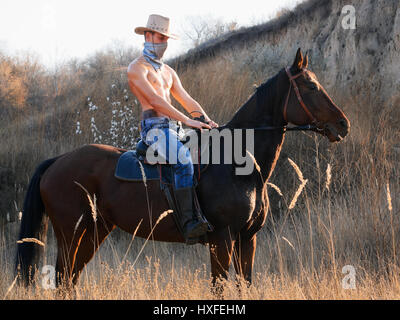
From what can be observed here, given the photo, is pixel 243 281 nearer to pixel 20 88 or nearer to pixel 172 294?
pixel 172 294

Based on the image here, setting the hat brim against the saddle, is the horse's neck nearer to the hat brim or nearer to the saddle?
the saddle

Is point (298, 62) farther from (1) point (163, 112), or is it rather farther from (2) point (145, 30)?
(2) point (145, 30)

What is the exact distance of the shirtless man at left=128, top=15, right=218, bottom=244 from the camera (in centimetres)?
454

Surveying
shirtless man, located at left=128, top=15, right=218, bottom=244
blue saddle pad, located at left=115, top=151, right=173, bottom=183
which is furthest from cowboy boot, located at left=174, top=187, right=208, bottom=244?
blue saddle pad, located at left=115, top=151, right=173, bottom=183

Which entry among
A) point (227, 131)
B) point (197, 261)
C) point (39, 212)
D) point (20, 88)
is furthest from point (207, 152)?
point (20, 88)

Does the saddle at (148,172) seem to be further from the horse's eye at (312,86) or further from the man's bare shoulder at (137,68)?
the horse's eye at (312,86)

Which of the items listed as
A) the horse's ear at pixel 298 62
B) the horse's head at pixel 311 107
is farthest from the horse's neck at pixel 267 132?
the horse's ear at pixel 298 62

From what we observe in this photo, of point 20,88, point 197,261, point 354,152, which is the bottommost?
point 197,261

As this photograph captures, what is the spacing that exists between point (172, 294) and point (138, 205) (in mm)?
1002

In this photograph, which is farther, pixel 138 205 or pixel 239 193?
pixel 138 205

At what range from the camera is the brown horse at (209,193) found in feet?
14.7

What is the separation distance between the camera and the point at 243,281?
436cm

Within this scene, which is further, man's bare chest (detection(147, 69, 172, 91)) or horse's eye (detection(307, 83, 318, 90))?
man's bare chest (detection(147, 69, 172, 91))

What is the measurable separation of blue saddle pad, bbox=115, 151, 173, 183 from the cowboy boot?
0.28 metres
